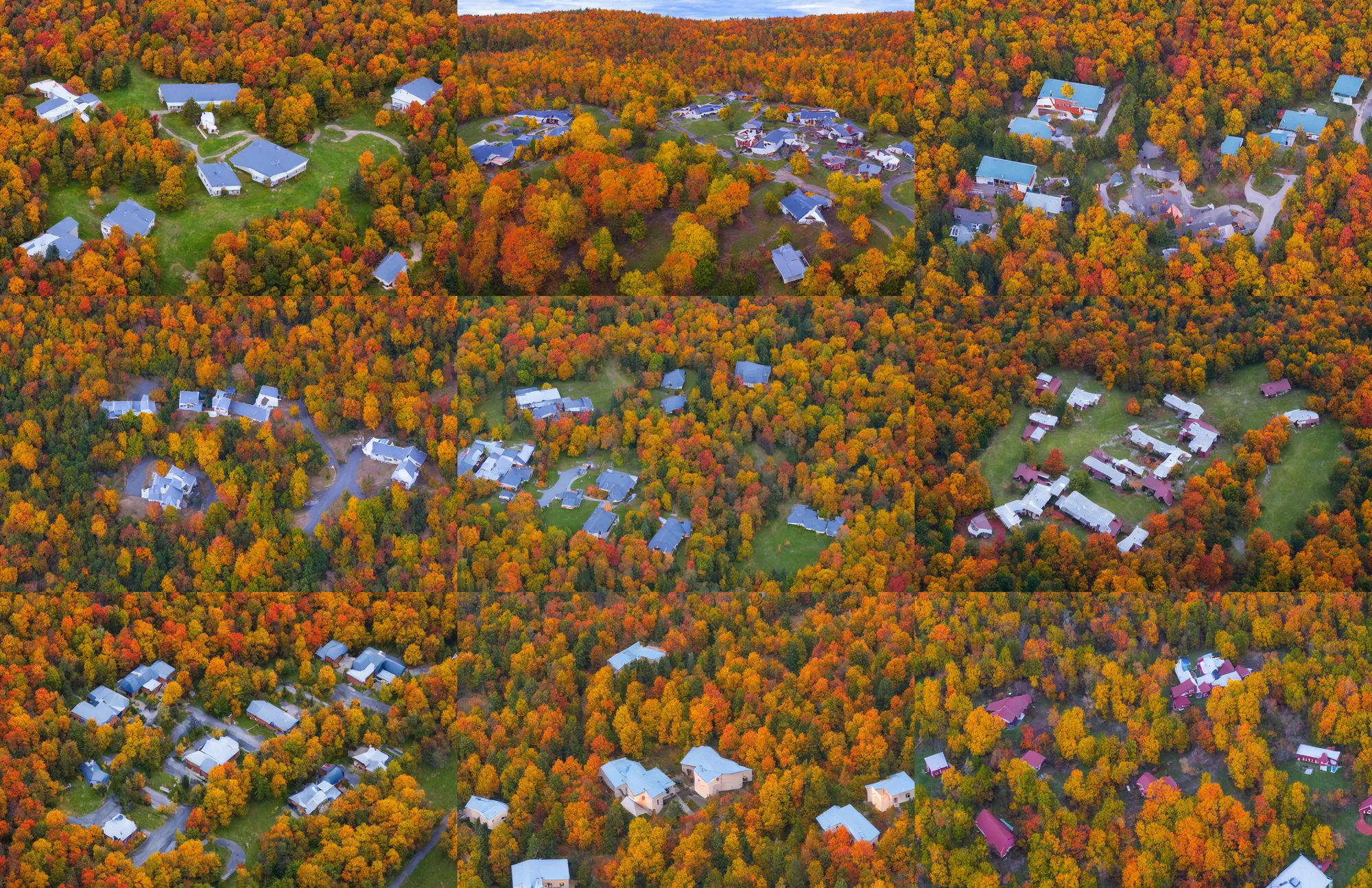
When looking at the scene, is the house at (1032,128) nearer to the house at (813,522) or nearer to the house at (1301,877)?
the house at (813,522)

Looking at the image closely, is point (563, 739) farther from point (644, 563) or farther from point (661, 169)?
point (661, 169)

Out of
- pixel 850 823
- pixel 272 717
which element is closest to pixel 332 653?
pixel 272 717

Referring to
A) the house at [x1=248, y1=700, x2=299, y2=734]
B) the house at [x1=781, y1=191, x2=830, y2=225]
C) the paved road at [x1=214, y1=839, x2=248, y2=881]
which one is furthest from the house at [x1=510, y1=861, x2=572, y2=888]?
the house at [x1=781, y1=191, x2=830, y2=225]

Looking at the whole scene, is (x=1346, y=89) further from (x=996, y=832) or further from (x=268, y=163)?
(x=268, y=163)

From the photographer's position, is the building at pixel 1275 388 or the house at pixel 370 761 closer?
the house at pixel 370 761

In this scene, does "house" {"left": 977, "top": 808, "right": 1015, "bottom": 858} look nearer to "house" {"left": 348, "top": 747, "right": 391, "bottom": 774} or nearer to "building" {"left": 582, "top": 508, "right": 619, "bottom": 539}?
"house" {"left": 348, "top": 747, "right": 391, "bottom": 774}

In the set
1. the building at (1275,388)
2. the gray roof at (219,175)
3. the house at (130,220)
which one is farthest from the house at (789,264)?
the house at (130,220)
